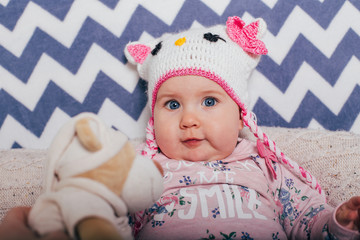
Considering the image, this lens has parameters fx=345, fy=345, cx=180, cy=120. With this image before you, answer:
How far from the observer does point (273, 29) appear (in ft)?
4.46

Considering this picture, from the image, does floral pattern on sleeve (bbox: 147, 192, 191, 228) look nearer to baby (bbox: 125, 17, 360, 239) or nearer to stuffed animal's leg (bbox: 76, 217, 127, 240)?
baby (bbox: 125, 17, 360, 239)

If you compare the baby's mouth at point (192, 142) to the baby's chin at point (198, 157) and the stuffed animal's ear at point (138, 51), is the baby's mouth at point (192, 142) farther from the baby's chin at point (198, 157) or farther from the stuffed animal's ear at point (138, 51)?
the stuffed animal's ear at point (138, 51)

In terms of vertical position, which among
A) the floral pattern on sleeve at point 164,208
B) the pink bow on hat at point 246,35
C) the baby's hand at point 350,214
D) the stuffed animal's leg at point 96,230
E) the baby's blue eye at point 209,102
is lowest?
the floral pattern on sleeve at point 164,208

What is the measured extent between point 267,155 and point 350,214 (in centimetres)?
34

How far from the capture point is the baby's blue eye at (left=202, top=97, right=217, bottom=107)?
1.05 metres

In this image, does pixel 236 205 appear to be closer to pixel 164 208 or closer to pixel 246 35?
pixel 164 208

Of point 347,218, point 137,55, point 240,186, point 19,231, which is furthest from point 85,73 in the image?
point 347,218

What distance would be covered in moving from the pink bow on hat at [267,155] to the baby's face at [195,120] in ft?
0.31

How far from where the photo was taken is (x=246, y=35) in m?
1.14

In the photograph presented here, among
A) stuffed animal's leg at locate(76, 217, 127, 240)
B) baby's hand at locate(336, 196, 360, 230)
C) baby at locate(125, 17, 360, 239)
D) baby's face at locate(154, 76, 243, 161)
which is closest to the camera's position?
stuffed animal's leg at locate(76, 217, 127, 240)

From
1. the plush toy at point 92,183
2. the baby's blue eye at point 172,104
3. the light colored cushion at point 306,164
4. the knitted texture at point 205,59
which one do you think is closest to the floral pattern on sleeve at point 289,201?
the light colored cushion at point 306,164

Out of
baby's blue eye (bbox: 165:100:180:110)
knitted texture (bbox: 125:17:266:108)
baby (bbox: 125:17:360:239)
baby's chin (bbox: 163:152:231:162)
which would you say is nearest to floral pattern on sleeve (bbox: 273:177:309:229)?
baby (bbox: 125:17:360:239)

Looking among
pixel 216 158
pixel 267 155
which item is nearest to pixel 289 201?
pixel 267 155

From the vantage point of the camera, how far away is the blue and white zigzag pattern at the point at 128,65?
1.33 meters
